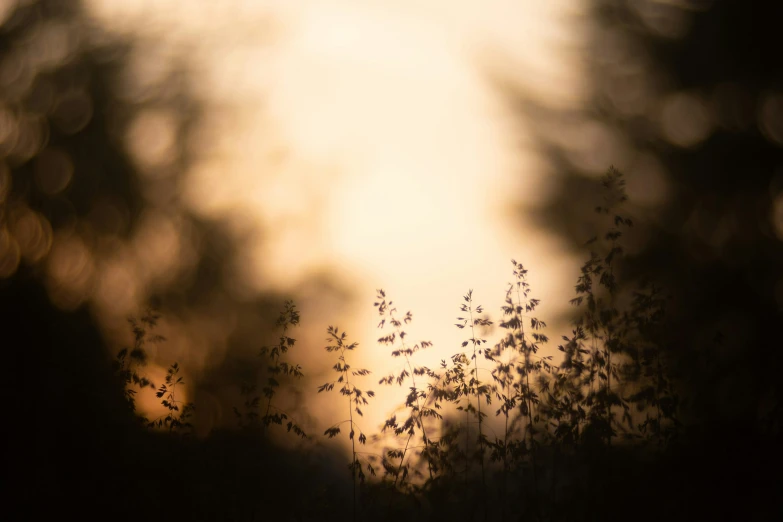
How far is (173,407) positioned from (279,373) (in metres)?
0.53

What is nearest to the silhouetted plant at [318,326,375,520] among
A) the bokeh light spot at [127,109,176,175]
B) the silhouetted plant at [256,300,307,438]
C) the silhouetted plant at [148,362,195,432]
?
the silhouetted plant at [256,300,307,438]

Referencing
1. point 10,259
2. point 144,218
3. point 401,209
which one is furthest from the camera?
point 10,259

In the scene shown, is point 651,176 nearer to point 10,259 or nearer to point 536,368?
point 536,368

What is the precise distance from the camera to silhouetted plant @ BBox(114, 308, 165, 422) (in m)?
2.85

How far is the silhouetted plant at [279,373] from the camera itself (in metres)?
2.58

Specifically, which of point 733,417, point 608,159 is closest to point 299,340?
point 608,159

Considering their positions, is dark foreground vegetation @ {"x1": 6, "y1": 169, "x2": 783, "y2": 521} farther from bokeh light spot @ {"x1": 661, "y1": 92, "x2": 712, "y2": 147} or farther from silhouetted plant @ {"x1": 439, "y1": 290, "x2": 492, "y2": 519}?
bokeh light spot @ {"x1": 661, "y1": 92, "x2": 712, "y2": 147}

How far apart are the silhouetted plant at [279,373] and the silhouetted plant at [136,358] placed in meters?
0.57

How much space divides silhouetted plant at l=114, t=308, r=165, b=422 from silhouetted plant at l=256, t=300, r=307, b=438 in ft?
1.86

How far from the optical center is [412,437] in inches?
93.0

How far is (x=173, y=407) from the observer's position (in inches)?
107

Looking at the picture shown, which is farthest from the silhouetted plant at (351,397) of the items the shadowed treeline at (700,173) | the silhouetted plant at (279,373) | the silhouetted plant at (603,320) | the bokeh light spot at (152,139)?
the bokeh light spot at (152,139)

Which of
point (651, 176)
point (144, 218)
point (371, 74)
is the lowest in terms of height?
point (651, 176)

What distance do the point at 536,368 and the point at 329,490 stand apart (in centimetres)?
99
